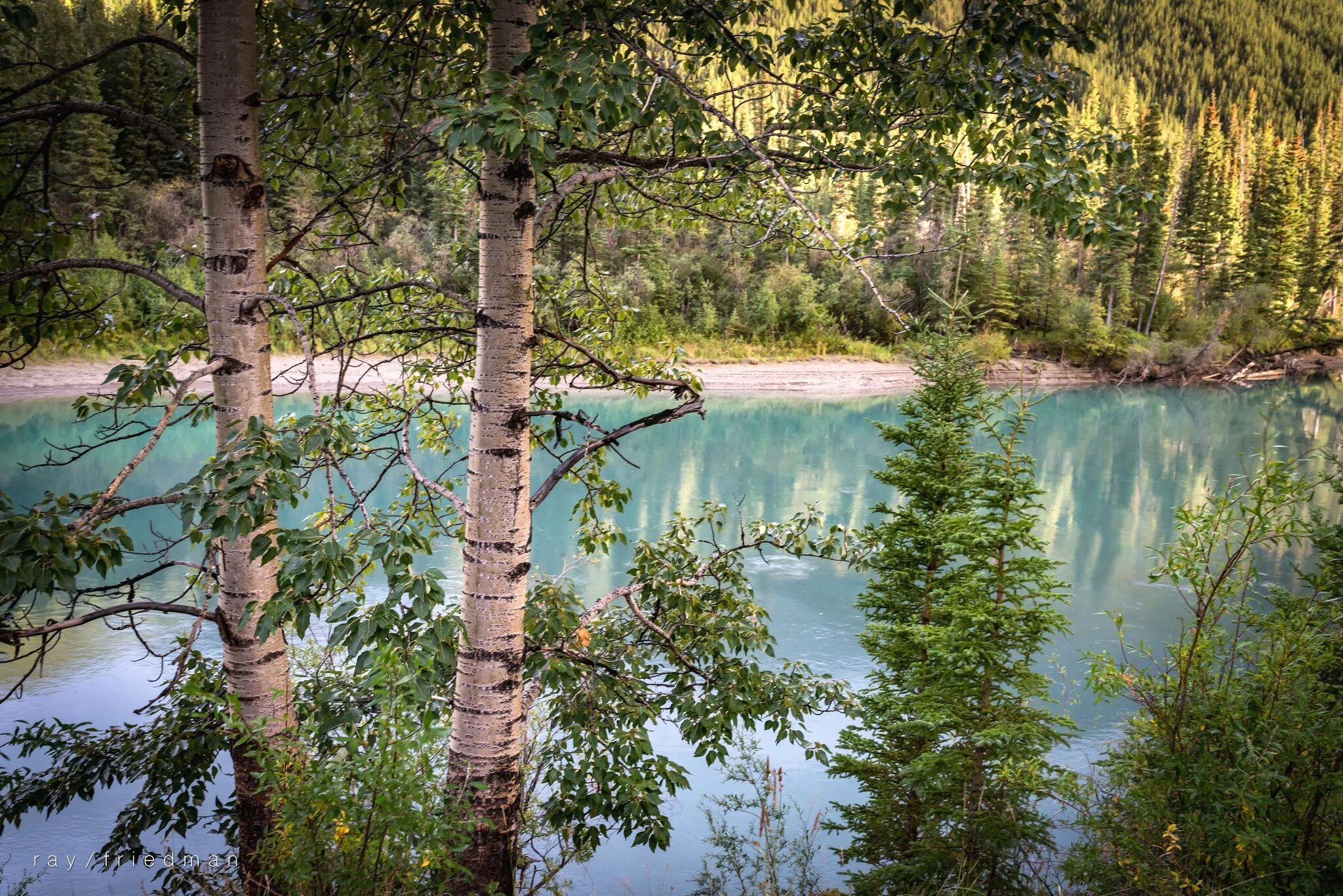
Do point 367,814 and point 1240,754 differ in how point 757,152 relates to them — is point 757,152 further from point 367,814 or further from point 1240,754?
point 1240,754

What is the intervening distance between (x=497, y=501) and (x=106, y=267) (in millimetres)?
1300

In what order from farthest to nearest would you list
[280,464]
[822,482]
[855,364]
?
[855,364]
[822,482]
[280,464]

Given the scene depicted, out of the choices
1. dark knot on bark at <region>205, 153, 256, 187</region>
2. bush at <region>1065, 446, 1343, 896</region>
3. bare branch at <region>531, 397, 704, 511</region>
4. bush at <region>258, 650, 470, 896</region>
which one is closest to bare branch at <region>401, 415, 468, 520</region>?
bare branch at <region>531, 397, 704, 511</region>

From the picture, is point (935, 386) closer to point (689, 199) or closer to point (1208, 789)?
point (689, 199)

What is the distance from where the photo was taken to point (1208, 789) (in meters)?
2.88

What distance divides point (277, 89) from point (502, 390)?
1666 millimetres

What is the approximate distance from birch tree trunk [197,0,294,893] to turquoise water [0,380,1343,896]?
6.00 ft

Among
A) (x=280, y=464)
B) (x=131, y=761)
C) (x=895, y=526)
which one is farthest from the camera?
(x=895, y=526)

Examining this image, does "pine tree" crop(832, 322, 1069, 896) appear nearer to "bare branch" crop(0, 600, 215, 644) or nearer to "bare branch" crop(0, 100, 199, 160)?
"bare branch" crop(0, 600, 215, 644)

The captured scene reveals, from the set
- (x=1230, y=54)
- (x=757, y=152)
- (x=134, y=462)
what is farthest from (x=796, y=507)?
(x=1230, y=54)

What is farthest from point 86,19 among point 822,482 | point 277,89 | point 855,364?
point 277,89

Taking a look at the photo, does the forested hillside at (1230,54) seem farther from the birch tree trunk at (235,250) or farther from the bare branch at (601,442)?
the birch tree trunk at (235,250)

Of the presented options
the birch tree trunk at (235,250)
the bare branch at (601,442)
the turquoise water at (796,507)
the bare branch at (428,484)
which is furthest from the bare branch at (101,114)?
the turquoise water at (796,507)

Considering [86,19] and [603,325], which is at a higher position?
[86,19]
